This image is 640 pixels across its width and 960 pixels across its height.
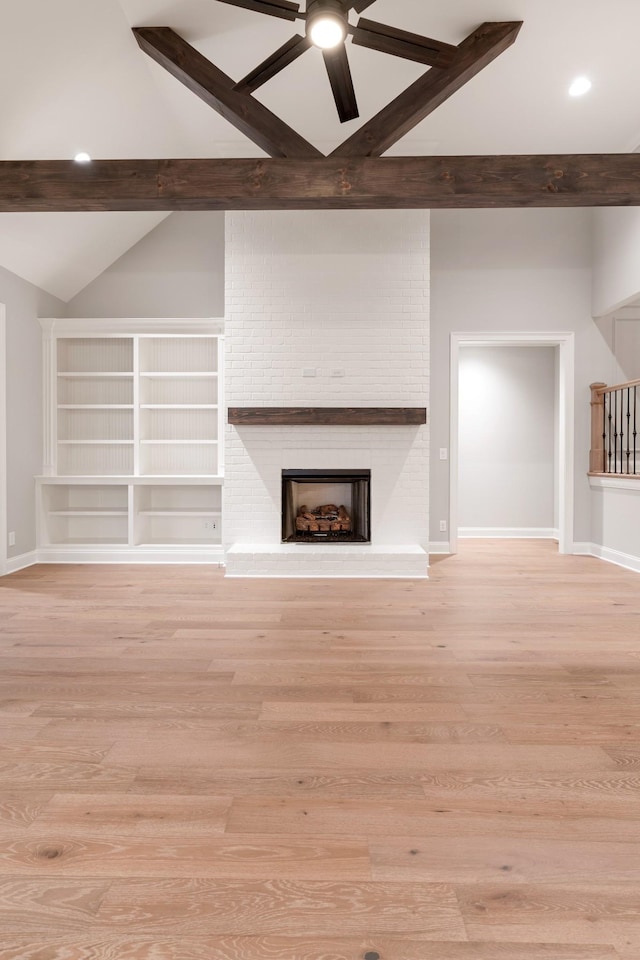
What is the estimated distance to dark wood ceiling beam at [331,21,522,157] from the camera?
354cm

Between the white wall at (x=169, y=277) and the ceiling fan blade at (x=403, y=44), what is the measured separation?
9.35 feet

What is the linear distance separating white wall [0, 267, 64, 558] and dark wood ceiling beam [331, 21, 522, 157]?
337 centimetres

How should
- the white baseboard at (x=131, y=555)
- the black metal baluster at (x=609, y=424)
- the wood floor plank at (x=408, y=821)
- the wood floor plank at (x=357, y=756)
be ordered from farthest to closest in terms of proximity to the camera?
the black metal baluster at (x=609, y=424) < the white baseboard at (x=131, y=555) < the wood floor plank at (x=357, y=756) < the wood floor plank at (x=408, y=821)

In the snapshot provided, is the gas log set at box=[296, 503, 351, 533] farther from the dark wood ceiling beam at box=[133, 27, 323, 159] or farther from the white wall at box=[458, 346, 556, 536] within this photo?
the dark wood ceiling beam at box=[133, 27, 323, 159]

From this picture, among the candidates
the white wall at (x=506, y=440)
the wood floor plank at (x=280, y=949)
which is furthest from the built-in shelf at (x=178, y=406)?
the wood floor plank at (x=280, y=949)

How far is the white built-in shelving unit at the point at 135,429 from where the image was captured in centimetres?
578

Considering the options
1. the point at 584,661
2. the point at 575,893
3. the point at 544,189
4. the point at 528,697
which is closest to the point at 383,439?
the point at 544,189

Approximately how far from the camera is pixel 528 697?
2.45 meters

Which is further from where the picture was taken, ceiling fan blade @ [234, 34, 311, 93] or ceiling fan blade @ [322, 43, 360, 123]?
ceiling fan blade @ [234, 34, 311, 93]

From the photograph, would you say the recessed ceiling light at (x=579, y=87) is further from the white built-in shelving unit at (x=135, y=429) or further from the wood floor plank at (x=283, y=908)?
the wood floor plank at (x=283, y=908)

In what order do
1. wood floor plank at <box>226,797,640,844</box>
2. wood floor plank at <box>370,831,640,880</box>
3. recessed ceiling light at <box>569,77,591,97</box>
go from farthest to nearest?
recessed ceiling light at <box>569,77,591,97</box> → wood floor plank at <box>226,797,640,844</box> → wood floor plank at <box>370,831,640,880</box>

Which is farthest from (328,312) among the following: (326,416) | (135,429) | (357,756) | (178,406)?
(357,756)

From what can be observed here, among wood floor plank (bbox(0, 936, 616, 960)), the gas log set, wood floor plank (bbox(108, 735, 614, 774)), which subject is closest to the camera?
wood floor plank (bbox(0, 936, 616, 960))

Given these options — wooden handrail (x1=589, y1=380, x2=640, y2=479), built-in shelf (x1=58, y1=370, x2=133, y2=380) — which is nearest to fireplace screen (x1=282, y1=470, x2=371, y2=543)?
built-in shelf (x1=58, y1=370, x2=133, y2=380)
